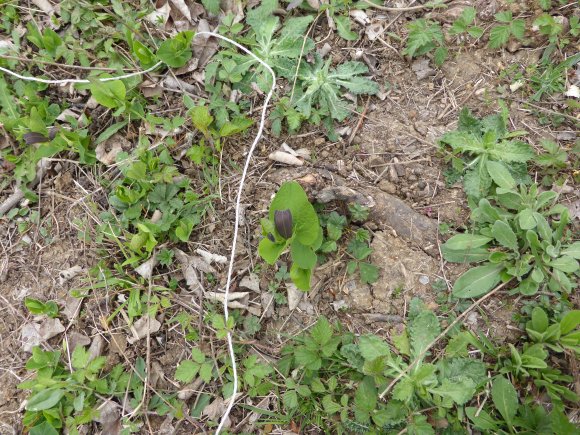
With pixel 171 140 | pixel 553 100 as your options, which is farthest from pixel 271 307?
pixel 553 100

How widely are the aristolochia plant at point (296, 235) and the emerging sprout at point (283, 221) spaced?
0.03m

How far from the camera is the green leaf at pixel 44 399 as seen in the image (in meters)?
2.23

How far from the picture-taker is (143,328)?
2.39m

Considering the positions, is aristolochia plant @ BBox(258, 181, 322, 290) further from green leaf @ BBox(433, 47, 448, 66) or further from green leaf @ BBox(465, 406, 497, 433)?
green leaf @ BBox(433, 47, 448, 66)

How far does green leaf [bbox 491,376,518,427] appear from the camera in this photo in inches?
79.1

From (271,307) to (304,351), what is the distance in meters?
0.30

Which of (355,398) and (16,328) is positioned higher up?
(16,328)

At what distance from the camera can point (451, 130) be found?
2.45 m

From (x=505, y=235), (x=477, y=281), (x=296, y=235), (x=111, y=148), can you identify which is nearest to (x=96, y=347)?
(x=111, y=148)

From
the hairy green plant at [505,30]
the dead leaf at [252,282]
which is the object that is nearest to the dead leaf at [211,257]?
the dead leaf at [252,282]

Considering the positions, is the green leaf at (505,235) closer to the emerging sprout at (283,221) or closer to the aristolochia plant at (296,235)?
the aristolochia plant at (296,235)

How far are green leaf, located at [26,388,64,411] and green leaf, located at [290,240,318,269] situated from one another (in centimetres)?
140

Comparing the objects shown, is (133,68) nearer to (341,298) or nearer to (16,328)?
(16,328)

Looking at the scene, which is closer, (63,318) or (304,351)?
(304,351)
